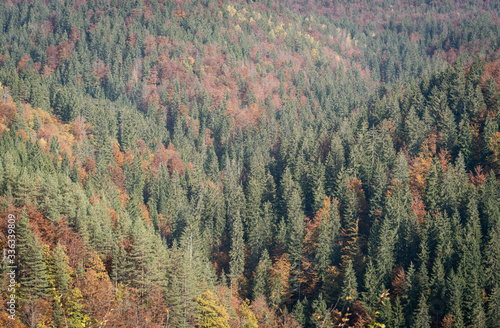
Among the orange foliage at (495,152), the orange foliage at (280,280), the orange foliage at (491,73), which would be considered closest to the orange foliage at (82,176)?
the orange foliage at (280,280)

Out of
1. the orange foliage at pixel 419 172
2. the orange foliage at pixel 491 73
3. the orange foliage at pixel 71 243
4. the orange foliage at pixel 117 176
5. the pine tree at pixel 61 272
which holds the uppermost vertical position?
the orange foliage at pixel 491 73

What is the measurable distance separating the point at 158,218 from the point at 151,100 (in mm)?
87118

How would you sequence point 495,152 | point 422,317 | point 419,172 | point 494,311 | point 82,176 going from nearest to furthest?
point 422,317 → point 494,311 → point 495,152 → point 419,172 → point 82,176

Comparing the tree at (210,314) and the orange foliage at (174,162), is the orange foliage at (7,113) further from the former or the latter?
the tree at (210,314)

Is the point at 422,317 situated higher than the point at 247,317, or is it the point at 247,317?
the point at 422,317


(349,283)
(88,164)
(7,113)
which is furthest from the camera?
(88,164)

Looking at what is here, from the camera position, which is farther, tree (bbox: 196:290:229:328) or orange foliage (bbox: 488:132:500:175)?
orange foliage (bbox: 488:132:500:175)

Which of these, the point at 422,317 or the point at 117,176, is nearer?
the point at 422,317

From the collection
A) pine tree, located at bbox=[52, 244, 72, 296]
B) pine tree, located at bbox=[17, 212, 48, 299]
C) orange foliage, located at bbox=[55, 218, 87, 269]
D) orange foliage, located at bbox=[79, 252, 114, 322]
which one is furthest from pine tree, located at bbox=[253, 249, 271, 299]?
pine tree, located at bbox=[17, 212, 48, 299]

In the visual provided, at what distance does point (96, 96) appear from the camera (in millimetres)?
182000

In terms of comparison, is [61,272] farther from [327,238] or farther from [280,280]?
[327,238]

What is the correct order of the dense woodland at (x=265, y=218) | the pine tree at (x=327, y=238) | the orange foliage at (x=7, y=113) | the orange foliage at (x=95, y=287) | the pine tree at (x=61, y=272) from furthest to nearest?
the orange foliage at (x=7, y=113), the pine tree at (x=327, y=238), the dense woodland at (x=265, y=218), the pine tree at (x=61, y=272), the orange foliage at (x=95, y=287)

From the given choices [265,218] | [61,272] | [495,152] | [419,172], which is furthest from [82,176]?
[495,152]

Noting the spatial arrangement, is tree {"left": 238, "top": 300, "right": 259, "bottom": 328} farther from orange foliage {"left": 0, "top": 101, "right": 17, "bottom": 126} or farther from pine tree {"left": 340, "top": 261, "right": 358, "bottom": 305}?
orange foliage {"left": 0, "top": 101, "right": 17, "bottom": 126}
